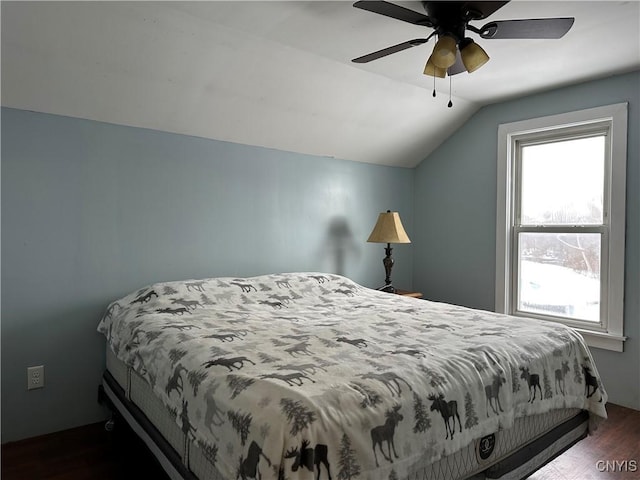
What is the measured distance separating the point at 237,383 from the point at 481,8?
72.1 inches

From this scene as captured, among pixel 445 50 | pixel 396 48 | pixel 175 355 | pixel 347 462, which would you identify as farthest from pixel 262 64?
pixel 347 462

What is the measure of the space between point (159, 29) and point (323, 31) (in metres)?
0.87

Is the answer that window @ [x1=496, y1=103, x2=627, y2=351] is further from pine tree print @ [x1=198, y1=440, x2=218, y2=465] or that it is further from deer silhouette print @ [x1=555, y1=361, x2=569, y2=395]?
pine tree print @ [x1=198, y1=440, x2=218, y2=465]

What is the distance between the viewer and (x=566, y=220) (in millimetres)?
3350

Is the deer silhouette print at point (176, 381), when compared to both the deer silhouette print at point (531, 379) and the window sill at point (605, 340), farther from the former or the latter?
the window sill at point (605, 340)

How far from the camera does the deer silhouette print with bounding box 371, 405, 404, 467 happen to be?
123 centimetres

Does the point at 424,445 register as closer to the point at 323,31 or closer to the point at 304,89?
the point at 323,31

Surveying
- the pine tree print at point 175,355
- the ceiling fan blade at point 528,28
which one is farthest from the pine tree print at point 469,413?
the ceiling fan blade at point 528,28

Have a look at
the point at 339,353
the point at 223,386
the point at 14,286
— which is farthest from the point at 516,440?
the point at 14,286

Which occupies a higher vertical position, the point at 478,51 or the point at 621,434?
the point at 478,51

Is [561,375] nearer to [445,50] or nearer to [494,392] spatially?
→ [494,392]

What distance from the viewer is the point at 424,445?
1.34 m

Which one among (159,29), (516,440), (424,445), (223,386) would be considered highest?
(159,29)

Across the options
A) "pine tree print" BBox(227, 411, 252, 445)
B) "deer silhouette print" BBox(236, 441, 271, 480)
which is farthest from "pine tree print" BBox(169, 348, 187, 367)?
"deer silhouette print" BBox(236, 441, 271, 480)
